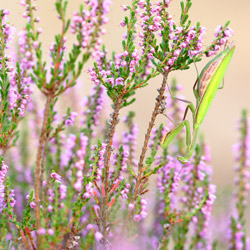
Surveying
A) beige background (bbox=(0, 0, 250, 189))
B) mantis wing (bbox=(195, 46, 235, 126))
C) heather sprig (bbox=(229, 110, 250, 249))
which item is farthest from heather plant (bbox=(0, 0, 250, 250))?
beige background (bbox=(0, 0, 250, 189))

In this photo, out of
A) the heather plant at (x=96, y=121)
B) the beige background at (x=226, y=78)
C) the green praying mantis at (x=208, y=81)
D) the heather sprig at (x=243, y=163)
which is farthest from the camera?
the beige background at (x=226, y=78)

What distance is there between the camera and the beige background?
33.7 feet

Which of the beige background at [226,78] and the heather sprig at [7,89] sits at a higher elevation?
the beige background at [226,78]

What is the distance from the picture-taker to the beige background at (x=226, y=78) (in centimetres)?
1027

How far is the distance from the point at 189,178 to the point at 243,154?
2.95 ft

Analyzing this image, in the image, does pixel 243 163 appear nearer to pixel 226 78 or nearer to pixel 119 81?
pixel 119 81

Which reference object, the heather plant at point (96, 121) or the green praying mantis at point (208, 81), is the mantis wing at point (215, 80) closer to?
the green praying mantis at point (208, 81)

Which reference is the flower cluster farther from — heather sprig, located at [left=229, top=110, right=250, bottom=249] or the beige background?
the beige background

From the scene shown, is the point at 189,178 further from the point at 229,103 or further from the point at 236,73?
the point at 236,73

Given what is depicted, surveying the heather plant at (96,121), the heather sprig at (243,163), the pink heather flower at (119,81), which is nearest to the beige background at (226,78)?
→ the heather sprig at (243,163)

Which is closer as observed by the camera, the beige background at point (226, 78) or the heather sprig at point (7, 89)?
the heather sprig at point (7, 89)

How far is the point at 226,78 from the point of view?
1252 centimetres

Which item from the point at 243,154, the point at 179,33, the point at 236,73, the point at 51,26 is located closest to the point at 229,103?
the point at 236,73

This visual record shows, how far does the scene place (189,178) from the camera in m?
2.71
